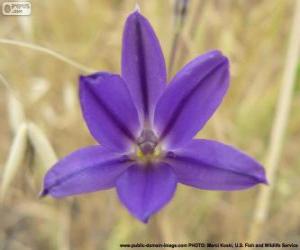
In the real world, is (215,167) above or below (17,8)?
below

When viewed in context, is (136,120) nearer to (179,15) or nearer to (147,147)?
(147,147)

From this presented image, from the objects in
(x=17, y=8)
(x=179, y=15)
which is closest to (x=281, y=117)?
(x=179, y=15)

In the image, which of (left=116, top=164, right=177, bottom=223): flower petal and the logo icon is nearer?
(left=116, top=164, right=177, bottom=223): flower petal

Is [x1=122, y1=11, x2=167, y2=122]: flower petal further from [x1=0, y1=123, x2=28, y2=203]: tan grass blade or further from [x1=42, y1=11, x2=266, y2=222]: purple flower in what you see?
[x1=0, y1=123, x2=28, y2=203]: tan grass blade

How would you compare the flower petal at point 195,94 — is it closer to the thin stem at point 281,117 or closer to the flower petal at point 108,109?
the flower petal at point 108,109

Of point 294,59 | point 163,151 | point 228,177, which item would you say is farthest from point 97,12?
point 228,177

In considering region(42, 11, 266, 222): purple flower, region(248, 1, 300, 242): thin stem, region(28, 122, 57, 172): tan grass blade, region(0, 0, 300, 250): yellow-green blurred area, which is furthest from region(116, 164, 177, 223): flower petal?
region(0, 0, 300, 250): yellow-green blurred area
